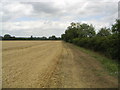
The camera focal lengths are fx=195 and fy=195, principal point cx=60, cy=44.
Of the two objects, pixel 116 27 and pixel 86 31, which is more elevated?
pixel 86 31

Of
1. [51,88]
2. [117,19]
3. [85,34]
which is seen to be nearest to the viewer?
[51,88]

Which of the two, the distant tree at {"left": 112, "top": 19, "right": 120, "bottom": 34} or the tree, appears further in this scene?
the tree

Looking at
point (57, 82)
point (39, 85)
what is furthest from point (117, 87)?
point (39, 85)

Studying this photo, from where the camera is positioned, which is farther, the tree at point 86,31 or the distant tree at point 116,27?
the tree at point 86,31

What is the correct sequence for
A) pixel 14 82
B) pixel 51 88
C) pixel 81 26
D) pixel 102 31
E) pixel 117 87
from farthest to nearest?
pixel 81 26 < pixel 102 31 < pixel 14 82 < pixel 117 87 < pixel 51 88

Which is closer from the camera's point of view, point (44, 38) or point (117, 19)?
point (117, 19)

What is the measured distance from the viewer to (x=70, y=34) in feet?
328

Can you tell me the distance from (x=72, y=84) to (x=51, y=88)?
1.12 metres

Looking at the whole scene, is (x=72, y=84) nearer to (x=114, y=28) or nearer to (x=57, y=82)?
(x=57, y=82)

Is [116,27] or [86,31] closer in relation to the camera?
[116,27]

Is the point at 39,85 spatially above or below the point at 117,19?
below

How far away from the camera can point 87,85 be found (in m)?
7.96

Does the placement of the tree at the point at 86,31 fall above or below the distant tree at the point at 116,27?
above

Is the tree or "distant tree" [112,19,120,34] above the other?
the tree
